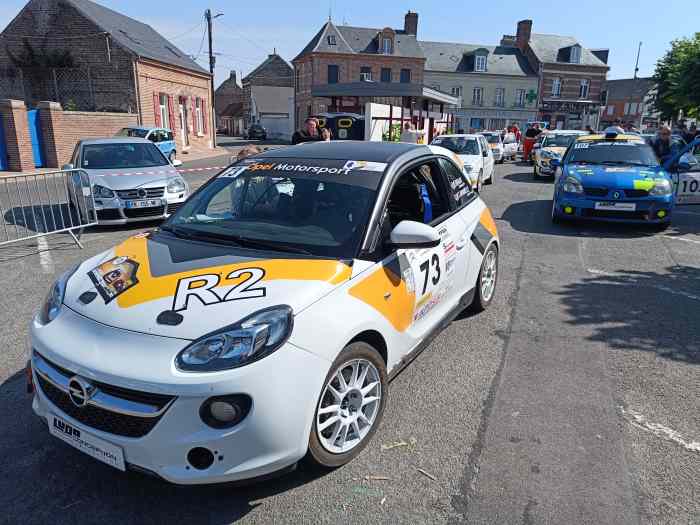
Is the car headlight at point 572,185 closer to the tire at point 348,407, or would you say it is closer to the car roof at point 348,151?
the car roof at point 348,151

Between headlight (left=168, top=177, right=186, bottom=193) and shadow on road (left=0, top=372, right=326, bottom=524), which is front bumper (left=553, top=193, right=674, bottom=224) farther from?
shadow on road (left=0, top=372, right=326, bottom=524)

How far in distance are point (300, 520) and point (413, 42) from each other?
61333mm

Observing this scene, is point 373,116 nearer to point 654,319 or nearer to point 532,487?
point 654,319

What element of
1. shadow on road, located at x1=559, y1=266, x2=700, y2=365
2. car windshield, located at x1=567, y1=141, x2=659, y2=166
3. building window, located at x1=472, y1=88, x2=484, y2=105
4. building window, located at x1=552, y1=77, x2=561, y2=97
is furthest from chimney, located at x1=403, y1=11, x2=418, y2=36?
shadow on road, located at x1=559, y1=266, x2=700, y2=365

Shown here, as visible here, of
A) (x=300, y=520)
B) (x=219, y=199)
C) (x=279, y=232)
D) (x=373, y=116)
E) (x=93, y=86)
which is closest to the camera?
(x=300, y=520)

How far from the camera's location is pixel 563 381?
3906 mm

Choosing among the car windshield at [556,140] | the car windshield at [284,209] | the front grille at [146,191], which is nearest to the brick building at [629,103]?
the car windshield at [556,140]

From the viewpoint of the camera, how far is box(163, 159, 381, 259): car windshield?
3.19 meters

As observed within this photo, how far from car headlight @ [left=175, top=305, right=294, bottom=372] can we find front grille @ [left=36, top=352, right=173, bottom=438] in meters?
0.20

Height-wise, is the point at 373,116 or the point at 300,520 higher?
the point at 373,116

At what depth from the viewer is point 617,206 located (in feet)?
28.7

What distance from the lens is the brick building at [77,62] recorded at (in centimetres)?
2669

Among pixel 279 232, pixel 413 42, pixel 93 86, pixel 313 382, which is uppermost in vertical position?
pixel 413 42

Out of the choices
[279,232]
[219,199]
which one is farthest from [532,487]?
[219,199]
